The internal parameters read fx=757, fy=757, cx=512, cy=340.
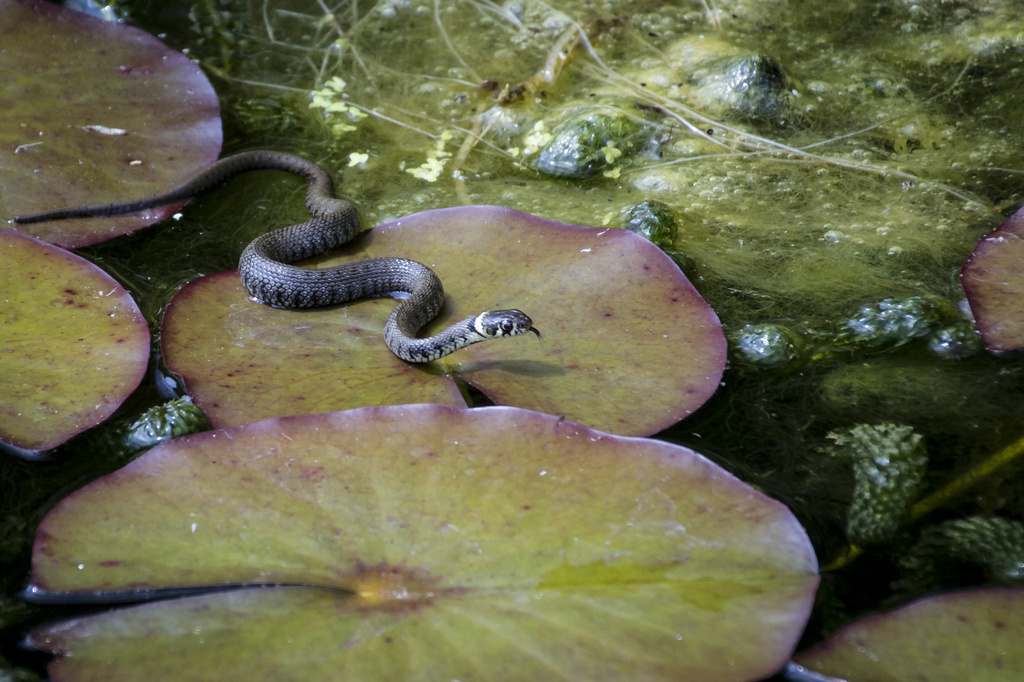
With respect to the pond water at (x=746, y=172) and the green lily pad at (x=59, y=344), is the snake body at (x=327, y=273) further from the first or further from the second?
the green lily pad at (x=59, y=344)

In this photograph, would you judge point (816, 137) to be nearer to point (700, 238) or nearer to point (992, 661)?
point (700, 238)

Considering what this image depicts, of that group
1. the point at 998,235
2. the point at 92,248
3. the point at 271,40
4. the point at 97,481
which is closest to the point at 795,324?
the point at 998,235

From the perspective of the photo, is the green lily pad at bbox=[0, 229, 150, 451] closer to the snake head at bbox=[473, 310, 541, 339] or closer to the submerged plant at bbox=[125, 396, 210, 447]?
the submerged plant at bbox=[125, 396, 210, 447]

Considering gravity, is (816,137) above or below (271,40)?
above

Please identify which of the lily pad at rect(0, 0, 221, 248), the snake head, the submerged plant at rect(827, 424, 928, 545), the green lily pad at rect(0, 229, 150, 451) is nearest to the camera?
the submerged plant at rect(827, 424, 928, 545)

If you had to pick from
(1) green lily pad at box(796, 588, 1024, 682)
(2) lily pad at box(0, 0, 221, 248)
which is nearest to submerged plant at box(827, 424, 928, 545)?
(1) green lily pad at box(796, 588, 1024, 682)

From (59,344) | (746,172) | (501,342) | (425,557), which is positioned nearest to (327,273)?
(501,342)

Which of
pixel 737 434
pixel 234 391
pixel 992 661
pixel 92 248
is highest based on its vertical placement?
pixel 992 661
